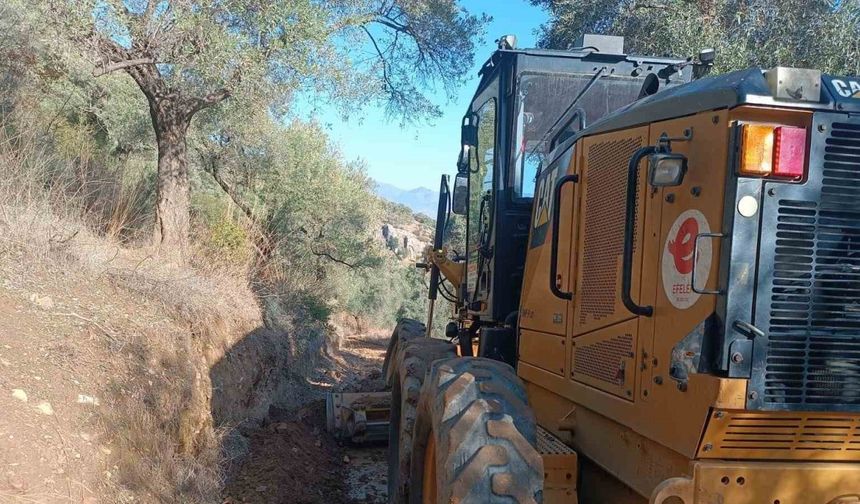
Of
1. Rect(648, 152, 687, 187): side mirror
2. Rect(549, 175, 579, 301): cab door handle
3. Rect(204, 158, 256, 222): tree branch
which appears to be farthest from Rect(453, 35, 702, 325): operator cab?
Rect(204, 158, 256, 222): tree branch

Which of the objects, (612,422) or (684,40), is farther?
(684,40)

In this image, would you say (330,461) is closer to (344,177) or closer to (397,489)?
(397,489)

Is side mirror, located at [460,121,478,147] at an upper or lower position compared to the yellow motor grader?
upper

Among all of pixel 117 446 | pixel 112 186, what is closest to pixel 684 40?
pixel 112 186

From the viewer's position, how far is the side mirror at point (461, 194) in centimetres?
581

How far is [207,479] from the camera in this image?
5.48 m

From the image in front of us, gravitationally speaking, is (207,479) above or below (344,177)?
below

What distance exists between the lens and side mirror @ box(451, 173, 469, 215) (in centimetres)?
581

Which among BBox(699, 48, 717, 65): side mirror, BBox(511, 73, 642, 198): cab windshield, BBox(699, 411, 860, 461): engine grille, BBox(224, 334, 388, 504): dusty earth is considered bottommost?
BBox(224, 334, 388, 504): dusty earth

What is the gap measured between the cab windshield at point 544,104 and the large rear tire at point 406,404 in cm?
145

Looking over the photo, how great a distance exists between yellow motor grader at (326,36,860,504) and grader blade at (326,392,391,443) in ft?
11.1

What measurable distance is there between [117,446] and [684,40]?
9.63m

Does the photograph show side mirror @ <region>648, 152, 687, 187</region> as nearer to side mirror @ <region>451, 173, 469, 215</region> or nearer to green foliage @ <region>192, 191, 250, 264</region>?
side mirror @ <region>451, 173, 469, 215</region>

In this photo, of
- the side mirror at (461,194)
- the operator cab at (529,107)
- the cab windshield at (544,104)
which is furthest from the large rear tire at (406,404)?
the cab windshield at (544,104)
